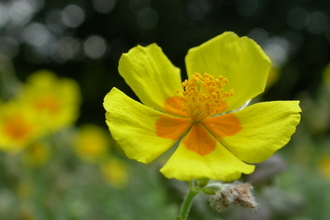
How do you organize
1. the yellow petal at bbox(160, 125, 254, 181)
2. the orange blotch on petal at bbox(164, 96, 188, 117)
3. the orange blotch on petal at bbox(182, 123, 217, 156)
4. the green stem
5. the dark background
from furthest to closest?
→ 1. the dark background
2. the orange blotch on petal at bbox(164, 96, 188, 117)
3. the orange blotch on petal at bbox(182, 123, 217, 156)
4. the green stem
5. the yellow petal at bbox(160, 125, 254, 181)

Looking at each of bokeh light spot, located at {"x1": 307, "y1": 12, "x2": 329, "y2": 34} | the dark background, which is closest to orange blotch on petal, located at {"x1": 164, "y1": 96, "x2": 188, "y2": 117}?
the dark background

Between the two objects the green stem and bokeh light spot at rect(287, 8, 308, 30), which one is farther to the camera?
bokeh light spot at rect(287, 8, 308, 30)

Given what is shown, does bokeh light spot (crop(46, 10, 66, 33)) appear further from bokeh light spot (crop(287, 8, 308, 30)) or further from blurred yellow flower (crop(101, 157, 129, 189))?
blurred yellow flower (crop(101, 157, 129, 189))

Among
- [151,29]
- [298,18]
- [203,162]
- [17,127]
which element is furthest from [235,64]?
[298,18]

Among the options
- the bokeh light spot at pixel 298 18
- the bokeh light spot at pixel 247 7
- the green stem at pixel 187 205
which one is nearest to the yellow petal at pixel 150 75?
the green stem at pixel 187 205

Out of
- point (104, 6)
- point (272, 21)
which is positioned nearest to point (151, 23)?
point (104, 6)

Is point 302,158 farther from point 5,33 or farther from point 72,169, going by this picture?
point 5,33
